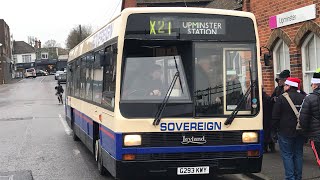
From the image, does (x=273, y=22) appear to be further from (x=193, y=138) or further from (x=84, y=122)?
(x=193, y=138)

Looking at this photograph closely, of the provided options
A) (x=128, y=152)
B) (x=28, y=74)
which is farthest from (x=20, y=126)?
(x=28, y=74)

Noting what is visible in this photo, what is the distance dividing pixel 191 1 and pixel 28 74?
65840 millimetres

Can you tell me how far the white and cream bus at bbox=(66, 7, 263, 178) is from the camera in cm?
653

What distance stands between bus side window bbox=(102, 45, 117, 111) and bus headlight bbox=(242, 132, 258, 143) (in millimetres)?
1956

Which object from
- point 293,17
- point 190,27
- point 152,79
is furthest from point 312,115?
point 293,17

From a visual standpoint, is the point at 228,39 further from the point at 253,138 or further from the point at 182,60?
the point at 253,138

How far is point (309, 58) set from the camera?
10547 millimetres

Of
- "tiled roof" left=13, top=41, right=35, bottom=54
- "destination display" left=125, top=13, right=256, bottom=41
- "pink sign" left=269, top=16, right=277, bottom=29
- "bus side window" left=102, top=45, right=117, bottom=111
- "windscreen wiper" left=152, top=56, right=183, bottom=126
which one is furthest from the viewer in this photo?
"tiled roof" left=13, top=41, right=35, bottom=54

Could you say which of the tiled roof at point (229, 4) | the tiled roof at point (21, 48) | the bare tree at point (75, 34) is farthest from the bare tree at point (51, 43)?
the tiled roof at point (229, 4)

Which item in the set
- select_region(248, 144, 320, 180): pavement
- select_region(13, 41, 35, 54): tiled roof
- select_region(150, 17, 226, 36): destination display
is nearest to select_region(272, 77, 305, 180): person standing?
select_region(248, 144, 320, 180): pavement

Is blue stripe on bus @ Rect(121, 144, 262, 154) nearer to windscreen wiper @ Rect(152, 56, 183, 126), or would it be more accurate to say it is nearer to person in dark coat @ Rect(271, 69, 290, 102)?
windscreen wiper @ Rect(152, 56, 183, 126)

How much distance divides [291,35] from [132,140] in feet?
19.4

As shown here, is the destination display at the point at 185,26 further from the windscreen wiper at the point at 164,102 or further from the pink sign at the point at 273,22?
the pink sign at the point at 273,22

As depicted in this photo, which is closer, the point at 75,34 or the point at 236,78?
the point at 236,78
